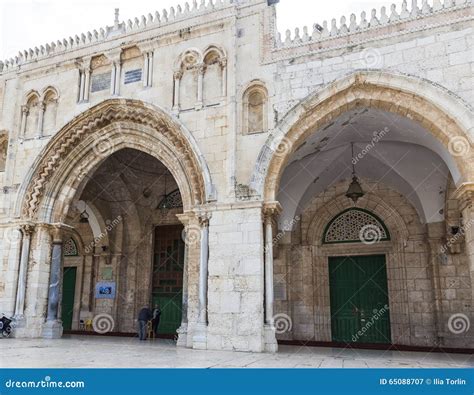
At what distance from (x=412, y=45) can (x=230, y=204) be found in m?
4.15

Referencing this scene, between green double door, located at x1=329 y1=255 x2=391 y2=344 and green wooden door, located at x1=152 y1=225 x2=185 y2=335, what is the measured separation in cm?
412

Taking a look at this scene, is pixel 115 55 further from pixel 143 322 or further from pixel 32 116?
pixel 143 322

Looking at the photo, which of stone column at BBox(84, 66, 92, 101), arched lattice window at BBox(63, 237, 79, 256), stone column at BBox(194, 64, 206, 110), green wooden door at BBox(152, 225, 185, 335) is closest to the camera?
stone column at BBox(194, 64, 206, 110)

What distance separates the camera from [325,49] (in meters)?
8.34

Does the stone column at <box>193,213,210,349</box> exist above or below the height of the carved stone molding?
below

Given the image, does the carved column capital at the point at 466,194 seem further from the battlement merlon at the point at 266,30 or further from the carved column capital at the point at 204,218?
the carved column capital at the point at 204,218

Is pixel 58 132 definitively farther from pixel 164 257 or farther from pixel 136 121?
pixel 164 257

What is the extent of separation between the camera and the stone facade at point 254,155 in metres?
7.81

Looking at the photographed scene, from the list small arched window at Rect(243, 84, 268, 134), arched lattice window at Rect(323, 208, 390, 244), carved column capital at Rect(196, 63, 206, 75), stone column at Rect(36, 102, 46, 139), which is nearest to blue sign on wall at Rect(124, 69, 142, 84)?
carved column capital at Rect(196, 63, 206, 75)

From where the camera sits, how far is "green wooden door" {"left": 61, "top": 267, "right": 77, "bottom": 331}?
43.2 ft

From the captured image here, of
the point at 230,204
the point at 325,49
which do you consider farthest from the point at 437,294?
the point at 325,49

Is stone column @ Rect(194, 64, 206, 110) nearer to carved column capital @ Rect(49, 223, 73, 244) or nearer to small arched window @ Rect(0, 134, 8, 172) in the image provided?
carved column capital @ Rect(49, 223, 73, 244)

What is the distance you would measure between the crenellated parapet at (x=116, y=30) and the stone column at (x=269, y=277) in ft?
13.9

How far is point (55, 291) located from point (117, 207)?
3.72 meters
